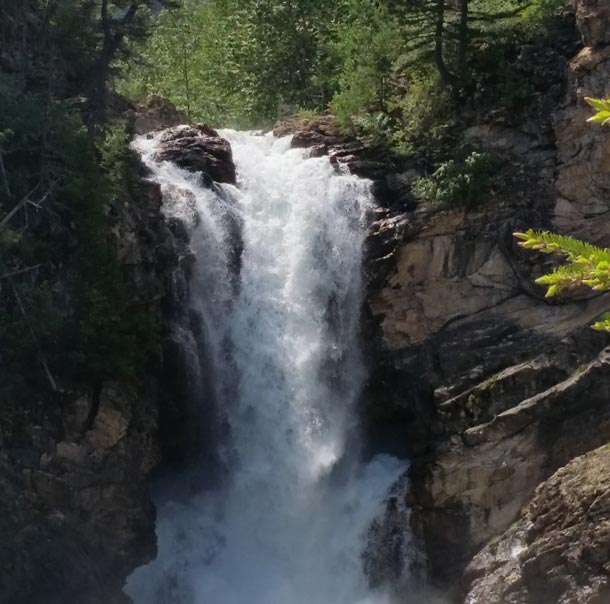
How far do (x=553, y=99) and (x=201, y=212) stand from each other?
31.2 ft

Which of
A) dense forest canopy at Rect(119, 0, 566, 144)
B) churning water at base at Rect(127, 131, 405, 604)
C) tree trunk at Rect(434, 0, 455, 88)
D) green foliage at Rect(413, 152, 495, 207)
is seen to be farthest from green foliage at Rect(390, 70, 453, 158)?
churning water at base at Rect(127, 131, 405, 604)

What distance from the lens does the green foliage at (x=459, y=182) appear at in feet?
72.1

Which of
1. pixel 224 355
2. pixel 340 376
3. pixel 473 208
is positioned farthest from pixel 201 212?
pixel 473 208

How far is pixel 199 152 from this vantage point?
79.6ft

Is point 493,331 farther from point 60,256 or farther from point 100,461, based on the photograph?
→ point 60,256

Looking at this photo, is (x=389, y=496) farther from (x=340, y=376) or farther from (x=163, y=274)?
(x=163, y=274)

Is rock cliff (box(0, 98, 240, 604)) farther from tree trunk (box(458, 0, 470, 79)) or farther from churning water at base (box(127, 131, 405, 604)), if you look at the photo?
tree trunk (box(458, 0, 470, 79))

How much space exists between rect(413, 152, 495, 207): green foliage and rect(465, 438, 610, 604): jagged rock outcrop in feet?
23.7

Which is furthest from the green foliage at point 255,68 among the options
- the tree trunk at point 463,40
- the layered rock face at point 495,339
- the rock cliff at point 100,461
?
the rock cliff at point 100,461

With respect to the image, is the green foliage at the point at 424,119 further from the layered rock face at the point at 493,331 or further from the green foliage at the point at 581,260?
the green foliage at the point at 581,260

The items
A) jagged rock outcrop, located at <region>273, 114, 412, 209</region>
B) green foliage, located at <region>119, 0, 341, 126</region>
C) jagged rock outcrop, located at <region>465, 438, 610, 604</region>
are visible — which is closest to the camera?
jagged rock outcrop, located at <region>465, 438, 610, 604</region>

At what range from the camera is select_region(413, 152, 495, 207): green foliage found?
866 inches

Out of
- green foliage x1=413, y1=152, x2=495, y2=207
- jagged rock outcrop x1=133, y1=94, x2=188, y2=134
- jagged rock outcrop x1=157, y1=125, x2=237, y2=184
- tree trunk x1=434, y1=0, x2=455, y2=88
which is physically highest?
tree trunk x1=434, y1=0, x2=455, y2=88

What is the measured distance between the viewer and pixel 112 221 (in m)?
19.6
